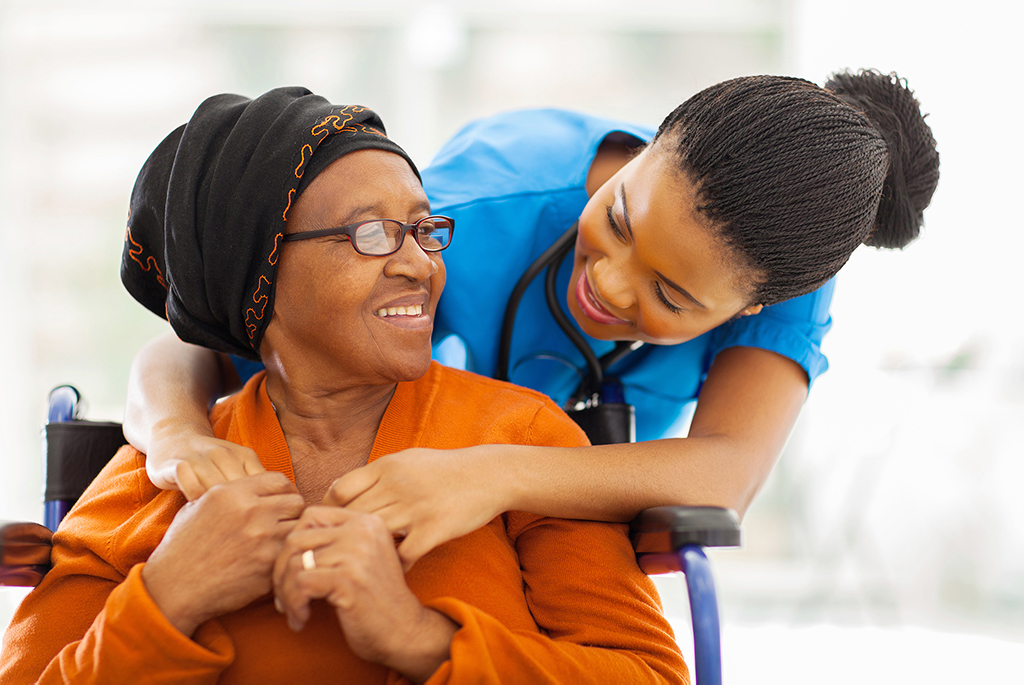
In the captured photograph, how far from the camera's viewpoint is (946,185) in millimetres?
3316

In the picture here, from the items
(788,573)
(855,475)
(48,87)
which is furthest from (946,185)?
(48,87)

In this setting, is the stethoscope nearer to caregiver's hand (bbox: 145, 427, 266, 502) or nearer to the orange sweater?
the orange sweater

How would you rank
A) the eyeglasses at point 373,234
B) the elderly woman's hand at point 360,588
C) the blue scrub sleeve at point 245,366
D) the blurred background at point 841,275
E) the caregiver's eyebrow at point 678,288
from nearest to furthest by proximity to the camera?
the elderly woman's hand at point 360,588 < the eyeglasses at point 373,234 < the caregiver's eyebrow at point 678,288 < the blue scrub sleeve at point 245,366 < the blurred background at point 841,275

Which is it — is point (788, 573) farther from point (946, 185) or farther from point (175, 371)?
point (175, 371)

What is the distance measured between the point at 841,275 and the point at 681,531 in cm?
289

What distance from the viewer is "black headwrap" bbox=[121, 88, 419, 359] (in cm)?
108

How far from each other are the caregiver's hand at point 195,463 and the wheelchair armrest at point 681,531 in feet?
1.68

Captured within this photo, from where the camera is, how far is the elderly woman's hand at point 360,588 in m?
0.85

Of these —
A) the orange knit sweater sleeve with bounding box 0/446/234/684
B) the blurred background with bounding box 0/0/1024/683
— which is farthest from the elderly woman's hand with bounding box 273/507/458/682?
the blurred background with bounding box 0/0/1024/683

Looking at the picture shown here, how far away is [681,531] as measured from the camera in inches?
39.0

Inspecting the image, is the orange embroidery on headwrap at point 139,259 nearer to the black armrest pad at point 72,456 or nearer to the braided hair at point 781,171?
the black armrest pad at point 72,456

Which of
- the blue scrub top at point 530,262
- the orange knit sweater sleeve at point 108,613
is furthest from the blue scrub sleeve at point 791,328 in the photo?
the orange knit sweater sleeve at point 108,613

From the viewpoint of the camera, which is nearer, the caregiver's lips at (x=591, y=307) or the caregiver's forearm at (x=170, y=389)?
the caregiver's forearm at (x=170, y=389)

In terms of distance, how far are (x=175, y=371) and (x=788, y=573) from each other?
3135mm
